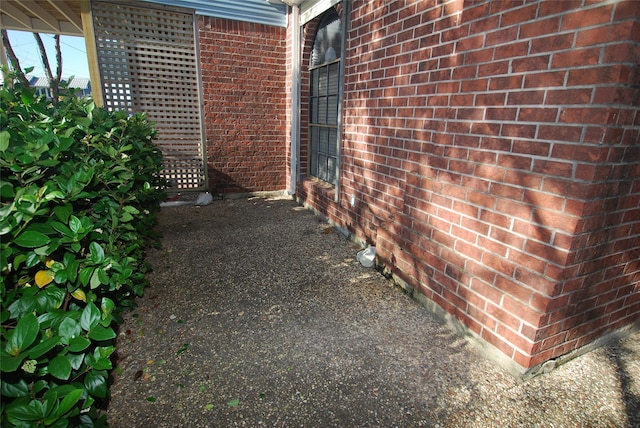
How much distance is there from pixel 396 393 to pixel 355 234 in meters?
2.26

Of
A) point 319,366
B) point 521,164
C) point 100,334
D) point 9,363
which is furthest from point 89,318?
point 521,164

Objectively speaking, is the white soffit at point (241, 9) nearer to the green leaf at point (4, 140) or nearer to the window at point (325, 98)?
the window at point (325, 98)

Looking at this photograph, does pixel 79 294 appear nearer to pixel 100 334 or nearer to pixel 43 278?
pixel 43 278

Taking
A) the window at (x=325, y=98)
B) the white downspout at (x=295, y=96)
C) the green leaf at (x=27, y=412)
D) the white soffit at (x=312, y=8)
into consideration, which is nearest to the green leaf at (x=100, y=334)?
the green leaf at (x=27, y=412)

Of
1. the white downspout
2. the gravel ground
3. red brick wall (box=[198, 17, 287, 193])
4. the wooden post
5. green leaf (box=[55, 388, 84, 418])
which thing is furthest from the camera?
red brick wall (box=[198, 17, 287, 193])

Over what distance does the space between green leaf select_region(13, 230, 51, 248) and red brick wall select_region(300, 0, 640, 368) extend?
220 cm

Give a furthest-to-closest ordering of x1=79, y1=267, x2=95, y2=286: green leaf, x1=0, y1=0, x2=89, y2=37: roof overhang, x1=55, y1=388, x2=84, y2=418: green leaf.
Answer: x1=0, y1=0, x2=89, y2=37: roof overhang
x1=79, y1=267, x2=95, y2=286: green leaf
x1=55, y1=388, x2=84, y2=418: green leaf

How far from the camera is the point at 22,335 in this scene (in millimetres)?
900

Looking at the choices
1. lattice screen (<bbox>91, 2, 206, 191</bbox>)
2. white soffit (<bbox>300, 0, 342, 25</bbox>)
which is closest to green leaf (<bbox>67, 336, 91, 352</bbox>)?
white soffit (<bbox>300, 0, 342, 25</bbox>)

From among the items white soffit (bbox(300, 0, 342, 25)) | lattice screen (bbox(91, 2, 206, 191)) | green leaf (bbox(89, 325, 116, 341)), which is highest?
white soffit (bbox(300, 0, 342, 25))

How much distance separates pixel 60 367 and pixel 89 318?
168 millimetres

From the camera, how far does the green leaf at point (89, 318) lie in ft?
3.66

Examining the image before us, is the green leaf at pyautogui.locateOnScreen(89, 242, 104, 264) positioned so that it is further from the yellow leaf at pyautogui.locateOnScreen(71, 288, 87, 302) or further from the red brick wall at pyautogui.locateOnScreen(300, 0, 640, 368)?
the red brick wall at pyautogui.locateOnScreen(300, 0, 640, 368)

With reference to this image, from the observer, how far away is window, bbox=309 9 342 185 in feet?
15.0
